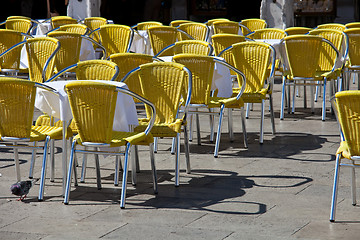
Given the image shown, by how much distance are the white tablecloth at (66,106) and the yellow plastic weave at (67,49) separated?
3366 mm

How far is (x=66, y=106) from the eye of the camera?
225 inches

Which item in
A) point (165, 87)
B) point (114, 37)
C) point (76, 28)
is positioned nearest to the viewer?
point (165, 87)

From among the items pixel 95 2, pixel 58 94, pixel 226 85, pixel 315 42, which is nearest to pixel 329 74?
pixel 315 42

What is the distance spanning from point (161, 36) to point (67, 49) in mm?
1705

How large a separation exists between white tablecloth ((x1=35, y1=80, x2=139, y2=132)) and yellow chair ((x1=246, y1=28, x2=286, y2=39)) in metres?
5.32

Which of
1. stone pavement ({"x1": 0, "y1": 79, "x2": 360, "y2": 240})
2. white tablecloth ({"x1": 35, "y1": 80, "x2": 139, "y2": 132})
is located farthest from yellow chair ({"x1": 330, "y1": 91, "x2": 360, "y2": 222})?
white tablecloth ({"x1": 35, "y1": 80, "x2": 139, "y2": 132})

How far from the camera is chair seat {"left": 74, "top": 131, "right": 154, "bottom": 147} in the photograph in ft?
18.0

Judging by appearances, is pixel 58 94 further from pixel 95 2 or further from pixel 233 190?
pixel 95 2

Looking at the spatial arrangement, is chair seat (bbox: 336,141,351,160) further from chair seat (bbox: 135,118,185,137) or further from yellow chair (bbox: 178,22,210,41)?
yellow chair (bbox: 178,22,210,41)

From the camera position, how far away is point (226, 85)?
25.3ft

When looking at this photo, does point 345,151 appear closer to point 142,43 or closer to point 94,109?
point 94,109

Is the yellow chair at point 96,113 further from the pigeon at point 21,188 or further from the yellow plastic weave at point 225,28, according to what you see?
the yellow plastic weave at point 225,28

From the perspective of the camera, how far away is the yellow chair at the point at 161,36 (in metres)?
10.6

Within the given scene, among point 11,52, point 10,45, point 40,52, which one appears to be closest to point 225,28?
point 11,52
